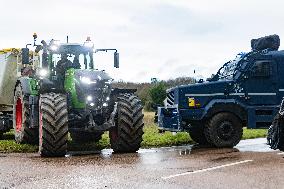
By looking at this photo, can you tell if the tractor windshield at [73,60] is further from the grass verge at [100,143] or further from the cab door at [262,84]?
the cab door at [262,84]

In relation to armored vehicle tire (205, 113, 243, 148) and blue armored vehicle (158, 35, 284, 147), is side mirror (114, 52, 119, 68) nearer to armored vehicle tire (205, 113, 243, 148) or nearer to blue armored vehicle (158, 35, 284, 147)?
blue armored vehicle (158, 35, 284, 147)

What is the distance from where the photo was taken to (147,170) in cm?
975

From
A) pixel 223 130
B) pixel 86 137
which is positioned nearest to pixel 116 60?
pixel 86 137

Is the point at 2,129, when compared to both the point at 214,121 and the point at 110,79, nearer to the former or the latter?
the point at 110,79

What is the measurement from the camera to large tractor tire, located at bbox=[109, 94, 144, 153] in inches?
517

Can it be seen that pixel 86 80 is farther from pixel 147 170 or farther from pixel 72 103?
pixel 147 170

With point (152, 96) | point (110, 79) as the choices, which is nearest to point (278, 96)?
point (110, 79)

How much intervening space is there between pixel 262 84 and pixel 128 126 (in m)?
4.59

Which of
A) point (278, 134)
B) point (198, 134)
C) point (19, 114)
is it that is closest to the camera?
point (278, 134)

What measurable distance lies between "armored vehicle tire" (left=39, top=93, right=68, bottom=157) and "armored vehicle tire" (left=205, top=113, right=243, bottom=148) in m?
4.52

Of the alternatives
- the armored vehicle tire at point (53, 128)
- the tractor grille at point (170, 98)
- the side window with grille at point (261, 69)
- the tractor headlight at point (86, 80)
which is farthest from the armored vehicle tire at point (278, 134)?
the tractor grille at point (170, 98)

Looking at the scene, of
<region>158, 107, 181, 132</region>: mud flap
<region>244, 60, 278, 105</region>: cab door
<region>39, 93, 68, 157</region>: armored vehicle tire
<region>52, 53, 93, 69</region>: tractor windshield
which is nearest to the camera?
<region>39, 93, 68, 157</region>: armored vehicle tire

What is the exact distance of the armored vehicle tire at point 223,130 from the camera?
14727mm

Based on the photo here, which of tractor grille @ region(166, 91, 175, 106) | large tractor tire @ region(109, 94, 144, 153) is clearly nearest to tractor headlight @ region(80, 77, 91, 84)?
large tractor tire @ region(109, 94, 144, 153)
